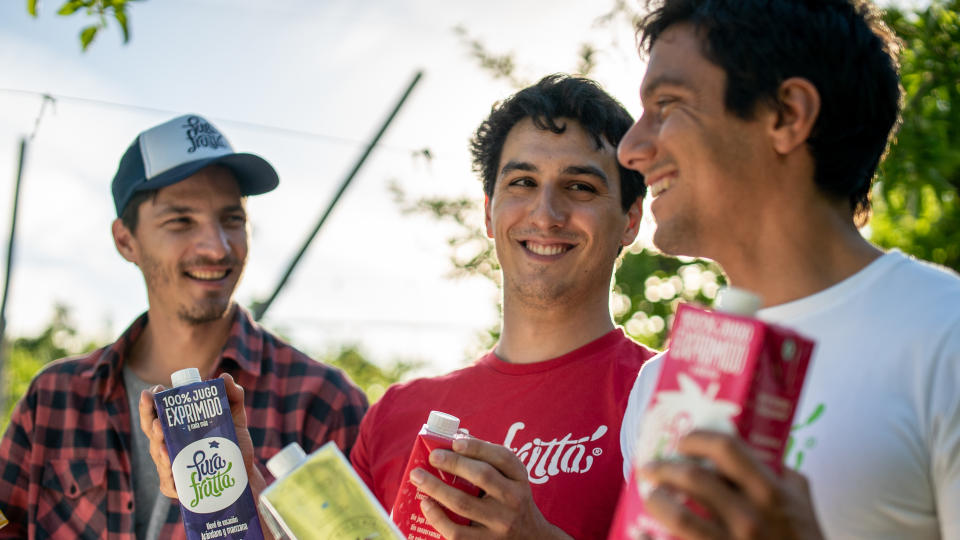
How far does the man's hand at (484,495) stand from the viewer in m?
1.58

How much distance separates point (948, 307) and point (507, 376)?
1308 mm

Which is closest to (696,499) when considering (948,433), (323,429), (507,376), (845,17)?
(948,433)

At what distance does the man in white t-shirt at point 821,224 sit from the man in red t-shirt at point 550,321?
56 centimetres

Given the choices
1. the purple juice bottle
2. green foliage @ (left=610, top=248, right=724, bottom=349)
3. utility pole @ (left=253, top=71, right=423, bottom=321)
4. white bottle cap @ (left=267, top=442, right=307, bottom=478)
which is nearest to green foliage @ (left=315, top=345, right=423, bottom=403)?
green foliage @ (left=610, top=248, right=724, bottom=349)

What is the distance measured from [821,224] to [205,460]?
1331 mm

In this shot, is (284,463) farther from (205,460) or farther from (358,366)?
(358,366)

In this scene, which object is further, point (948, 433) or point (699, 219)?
point (699, 219)

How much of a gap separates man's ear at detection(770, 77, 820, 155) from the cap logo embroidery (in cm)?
230

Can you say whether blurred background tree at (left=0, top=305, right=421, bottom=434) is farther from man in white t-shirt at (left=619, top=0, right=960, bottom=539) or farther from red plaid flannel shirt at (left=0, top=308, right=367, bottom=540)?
man in white t-shirt at (left=619, top=0, right=960, bottom=539)

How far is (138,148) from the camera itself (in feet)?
10.7

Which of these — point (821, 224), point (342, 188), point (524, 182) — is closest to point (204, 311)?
point (524, 182)

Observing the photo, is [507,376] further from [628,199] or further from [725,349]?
[725,349]

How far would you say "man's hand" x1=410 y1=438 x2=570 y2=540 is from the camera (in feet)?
5.19

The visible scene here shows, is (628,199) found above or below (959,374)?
above
